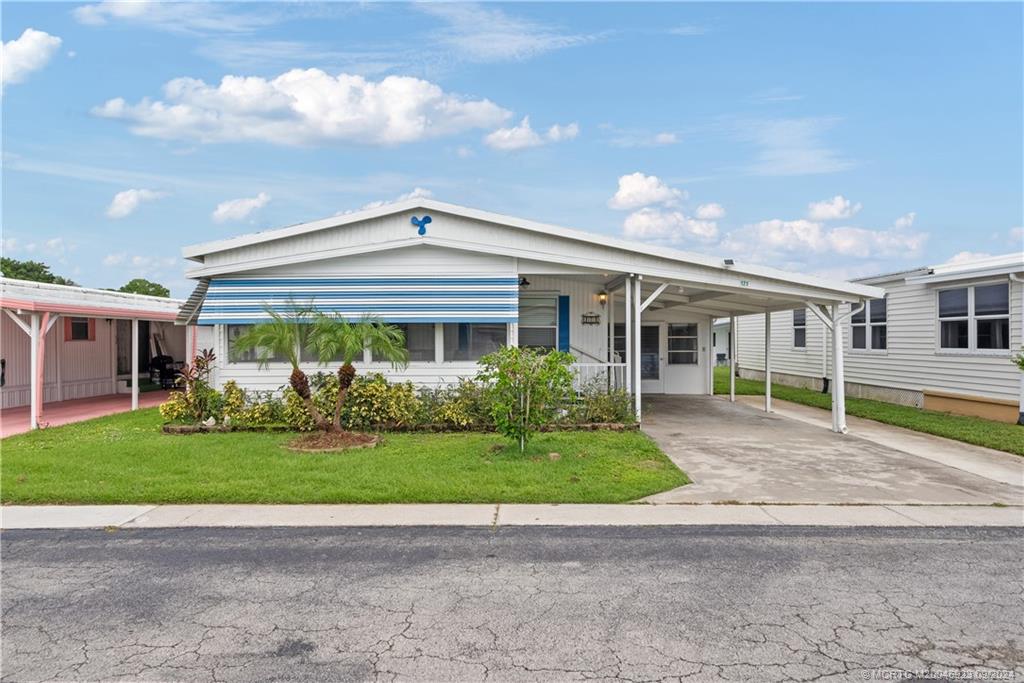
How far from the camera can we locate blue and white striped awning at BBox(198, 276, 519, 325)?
10344mm

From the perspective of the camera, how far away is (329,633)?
11.5 feet

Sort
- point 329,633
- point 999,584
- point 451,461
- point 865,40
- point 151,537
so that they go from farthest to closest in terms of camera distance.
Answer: point 865,40 → point 451,461 → point 151,537 → point 999,584 → point 329,633

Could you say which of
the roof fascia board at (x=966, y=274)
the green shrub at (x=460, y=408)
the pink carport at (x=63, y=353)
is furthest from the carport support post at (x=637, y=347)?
the pink carport at (x=63, y=353)

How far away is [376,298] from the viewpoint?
1050 cm

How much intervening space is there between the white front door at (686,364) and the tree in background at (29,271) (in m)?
37.1

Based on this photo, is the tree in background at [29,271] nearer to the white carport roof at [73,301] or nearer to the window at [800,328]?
the white carport roof at [73,301]

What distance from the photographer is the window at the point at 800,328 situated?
2000cm

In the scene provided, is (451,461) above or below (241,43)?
below

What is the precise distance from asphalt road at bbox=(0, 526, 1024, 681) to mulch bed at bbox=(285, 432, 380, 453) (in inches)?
119

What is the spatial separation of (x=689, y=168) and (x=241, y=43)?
1345cm

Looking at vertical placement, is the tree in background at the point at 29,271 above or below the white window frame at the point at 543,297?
above

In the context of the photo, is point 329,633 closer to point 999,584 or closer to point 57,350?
point 999,584

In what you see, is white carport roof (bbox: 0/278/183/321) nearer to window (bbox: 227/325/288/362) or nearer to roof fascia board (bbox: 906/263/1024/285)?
window (bbox: 227/325/288/362)

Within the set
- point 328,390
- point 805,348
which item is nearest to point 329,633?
point 328,390
